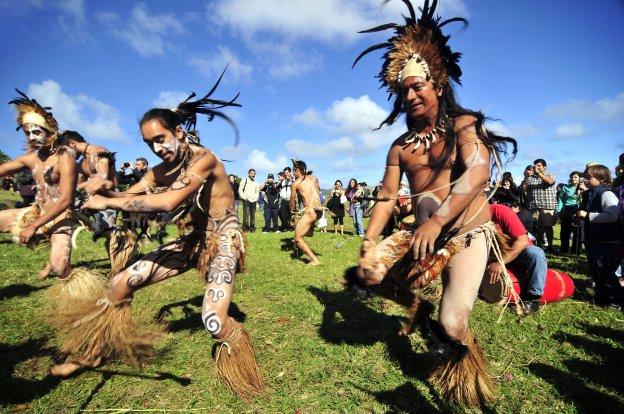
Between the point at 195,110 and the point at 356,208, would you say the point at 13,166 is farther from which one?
the point at 356,208

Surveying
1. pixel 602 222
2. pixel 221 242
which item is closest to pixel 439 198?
pixel 221 242

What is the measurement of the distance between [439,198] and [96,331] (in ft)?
11.1

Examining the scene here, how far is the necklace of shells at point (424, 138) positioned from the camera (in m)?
3.29

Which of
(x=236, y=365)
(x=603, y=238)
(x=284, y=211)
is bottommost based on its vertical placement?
(x=236, y=365)

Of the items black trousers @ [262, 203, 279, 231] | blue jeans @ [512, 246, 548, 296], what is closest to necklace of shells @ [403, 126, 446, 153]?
blue jeans @ [512, 246, 548, 296]

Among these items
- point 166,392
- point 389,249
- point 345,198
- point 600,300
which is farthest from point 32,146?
point 345,198

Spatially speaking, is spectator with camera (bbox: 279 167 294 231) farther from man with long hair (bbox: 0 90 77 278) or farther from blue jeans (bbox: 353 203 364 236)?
man with long hair (bbox: 0 90 77 278)

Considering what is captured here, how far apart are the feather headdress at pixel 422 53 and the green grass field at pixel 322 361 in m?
2.71

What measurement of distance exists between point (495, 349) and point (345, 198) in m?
12.2

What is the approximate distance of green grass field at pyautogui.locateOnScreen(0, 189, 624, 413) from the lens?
10.6 ft

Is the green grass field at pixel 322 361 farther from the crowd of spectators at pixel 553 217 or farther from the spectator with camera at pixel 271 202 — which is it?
the spectator with camera at pixel 271 202

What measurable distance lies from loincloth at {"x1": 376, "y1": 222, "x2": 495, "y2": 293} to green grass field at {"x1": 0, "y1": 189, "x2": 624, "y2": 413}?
3.19 feet

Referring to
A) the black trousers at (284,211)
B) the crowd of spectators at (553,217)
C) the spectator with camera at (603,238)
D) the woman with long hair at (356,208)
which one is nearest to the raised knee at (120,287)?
the crowd of spectators at (553,217)

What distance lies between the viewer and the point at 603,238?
5.87 meters
